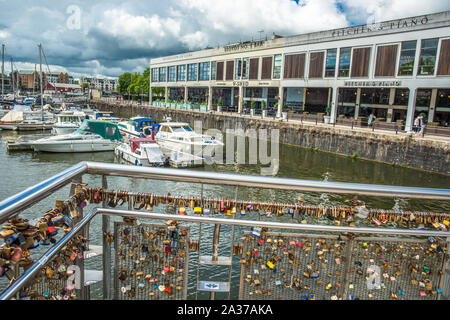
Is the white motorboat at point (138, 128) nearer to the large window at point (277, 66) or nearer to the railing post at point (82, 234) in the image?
the large window at point (277, 66)

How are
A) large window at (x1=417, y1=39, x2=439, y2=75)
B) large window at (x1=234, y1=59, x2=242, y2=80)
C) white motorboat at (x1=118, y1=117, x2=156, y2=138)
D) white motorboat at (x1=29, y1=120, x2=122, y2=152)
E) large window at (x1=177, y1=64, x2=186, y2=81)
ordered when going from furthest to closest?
large window at (x1=177, y1=64, x2=186, y2=81) < large window at (x1=234, y1=59, x2=242, y2=80) < white motorboat at (x1=118, y1=117, x2=156, y2=138) < large window at (x1=417, y1=39, x2=439, y2=75) < white motorboat at (x1=29, y1=120, x2=122, y2=152)

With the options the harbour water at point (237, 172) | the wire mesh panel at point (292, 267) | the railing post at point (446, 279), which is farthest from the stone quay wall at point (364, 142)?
the wire mesh panel at point (292, 267)

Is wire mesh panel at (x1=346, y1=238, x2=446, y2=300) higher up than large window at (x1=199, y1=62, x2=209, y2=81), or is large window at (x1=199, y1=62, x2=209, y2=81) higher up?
large window at (x1=199, y1=62, x2=209, y2=81)

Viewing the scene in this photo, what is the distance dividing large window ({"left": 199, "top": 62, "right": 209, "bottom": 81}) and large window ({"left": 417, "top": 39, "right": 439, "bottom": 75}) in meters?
33.6

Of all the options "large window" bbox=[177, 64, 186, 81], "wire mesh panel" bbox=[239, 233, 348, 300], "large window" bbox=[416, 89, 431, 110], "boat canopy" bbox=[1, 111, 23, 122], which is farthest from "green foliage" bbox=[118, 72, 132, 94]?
"wire mesh panel" bbox=[239, 233, 348, 300]

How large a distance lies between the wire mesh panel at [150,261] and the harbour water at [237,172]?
4.50 metres

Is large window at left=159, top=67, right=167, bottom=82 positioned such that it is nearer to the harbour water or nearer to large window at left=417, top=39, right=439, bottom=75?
the harbour water

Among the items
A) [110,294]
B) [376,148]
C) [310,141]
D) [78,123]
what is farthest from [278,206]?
[78,123]

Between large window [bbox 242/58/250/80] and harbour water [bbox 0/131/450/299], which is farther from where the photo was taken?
A: large window [bbox 242/58/250/80]

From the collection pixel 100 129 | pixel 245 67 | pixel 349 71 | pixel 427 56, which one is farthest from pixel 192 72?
pixel 427 56

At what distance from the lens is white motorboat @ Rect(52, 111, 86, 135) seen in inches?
1190

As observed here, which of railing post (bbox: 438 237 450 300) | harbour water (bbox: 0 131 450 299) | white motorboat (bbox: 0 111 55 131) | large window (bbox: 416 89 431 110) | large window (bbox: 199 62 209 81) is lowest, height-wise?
harbour water (bbox: 0 131 450 299)
